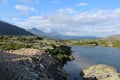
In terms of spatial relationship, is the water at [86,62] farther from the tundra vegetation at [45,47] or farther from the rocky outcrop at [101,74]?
the tundra vegetation at [45,47]

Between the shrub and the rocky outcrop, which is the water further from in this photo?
the rocky outcrop

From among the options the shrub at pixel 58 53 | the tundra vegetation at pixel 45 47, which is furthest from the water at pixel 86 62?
the tundra vegetation at pixel 45 47

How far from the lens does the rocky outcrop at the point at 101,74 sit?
48000 millimetres

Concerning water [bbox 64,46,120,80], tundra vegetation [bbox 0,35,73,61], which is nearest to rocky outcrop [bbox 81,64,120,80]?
water [bbox 64,46,120,80]

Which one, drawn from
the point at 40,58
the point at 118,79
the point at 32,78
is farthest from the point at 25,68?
the point at 118,79

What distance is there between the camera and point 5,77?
78.6 feet

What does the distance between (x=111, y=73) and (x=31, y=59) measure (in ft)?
74.7

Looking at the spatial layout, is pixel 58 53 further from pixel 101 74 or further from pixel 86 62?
pixel 101 74

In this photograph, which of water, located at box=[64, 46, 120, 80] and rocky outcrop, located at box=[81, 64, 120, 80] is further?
water, located at box=[64, 46, 120, 80]

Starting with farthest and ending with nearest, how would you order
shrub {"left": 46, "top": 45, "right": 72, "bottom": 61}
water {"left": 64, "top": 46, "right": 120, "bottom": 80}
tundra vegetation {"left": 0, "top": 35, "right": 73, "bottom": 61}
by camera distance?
shrub {"left": 46, "top": 45, "right": 72, "bottom": 61} < tundra vegetation {"left": 0, "top": 35, "right": 73, "bottom": 61} < water {"left": 64, "top": 46, "right": 120, "bottom": 80}

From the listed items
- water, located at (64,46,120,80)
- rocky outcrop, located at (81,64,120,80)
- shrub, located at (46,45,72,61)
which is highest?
shrub, located at (46,45,72,61)

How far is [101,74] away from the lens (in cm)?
5012

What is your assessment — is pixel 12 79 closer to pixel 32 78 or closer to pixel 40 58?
pixel 32 78

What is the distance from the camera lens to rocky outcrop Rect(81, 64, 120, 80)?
157ft
